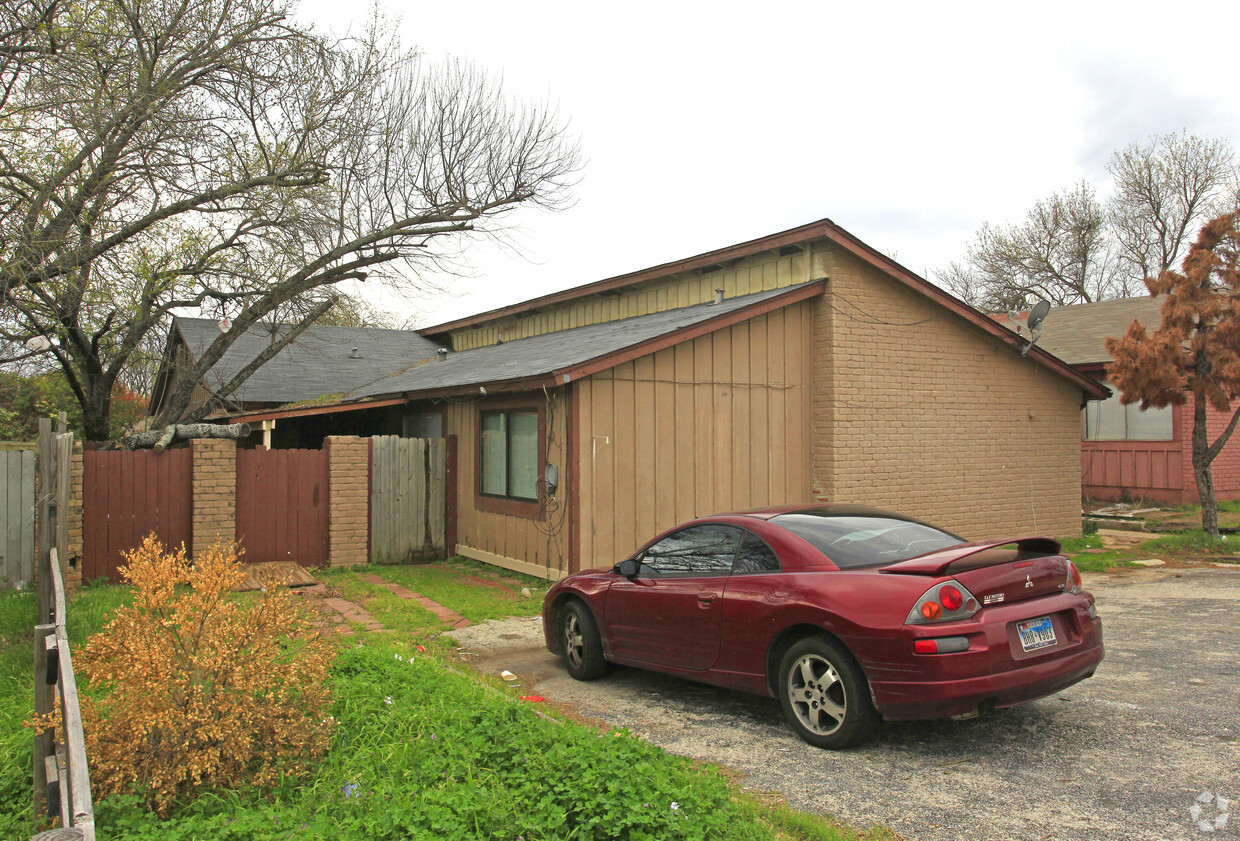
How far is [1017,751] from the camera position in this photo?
15.6 ft

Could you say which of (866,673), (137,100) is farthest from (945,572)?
(137,100)

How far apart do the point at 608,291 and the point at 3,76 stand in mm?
8892

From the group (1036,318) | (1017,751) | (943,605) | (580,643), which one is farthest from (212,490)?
(1036,318)

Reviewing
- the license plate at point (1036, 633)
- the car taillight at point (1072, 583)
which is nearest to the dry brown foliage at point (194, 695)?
the license plate at point (1036, 633)

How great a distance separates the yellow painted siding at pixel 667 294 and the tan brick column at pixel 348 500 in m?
5.20

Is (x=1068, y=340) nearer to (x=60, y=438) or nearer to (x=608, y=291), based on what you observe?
(x=608, y=291)

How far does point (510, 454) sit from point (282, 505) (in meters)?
3.30

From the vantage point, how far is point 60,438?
6.98m

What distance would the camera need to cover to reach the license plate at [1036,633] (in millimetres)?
4715

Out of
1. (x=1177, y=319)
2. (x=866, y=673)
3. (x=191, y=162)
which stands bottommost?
(x=866, y=673)

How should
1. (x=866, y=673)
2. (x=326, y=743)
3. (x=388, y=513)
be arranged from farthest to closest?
(x=388, y=513) → (x=866, y=673) → (x=326, y=743)

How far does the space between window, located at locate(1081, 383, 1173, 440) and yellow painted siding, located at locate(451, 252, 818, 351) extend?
9882 millimetres

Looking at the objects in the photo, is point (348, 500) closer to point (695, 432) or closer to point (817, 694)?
point (695, 432)

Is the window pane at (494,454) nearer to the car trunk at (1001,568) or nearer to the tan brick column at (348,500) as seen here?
the tan brick column at (348,500)
